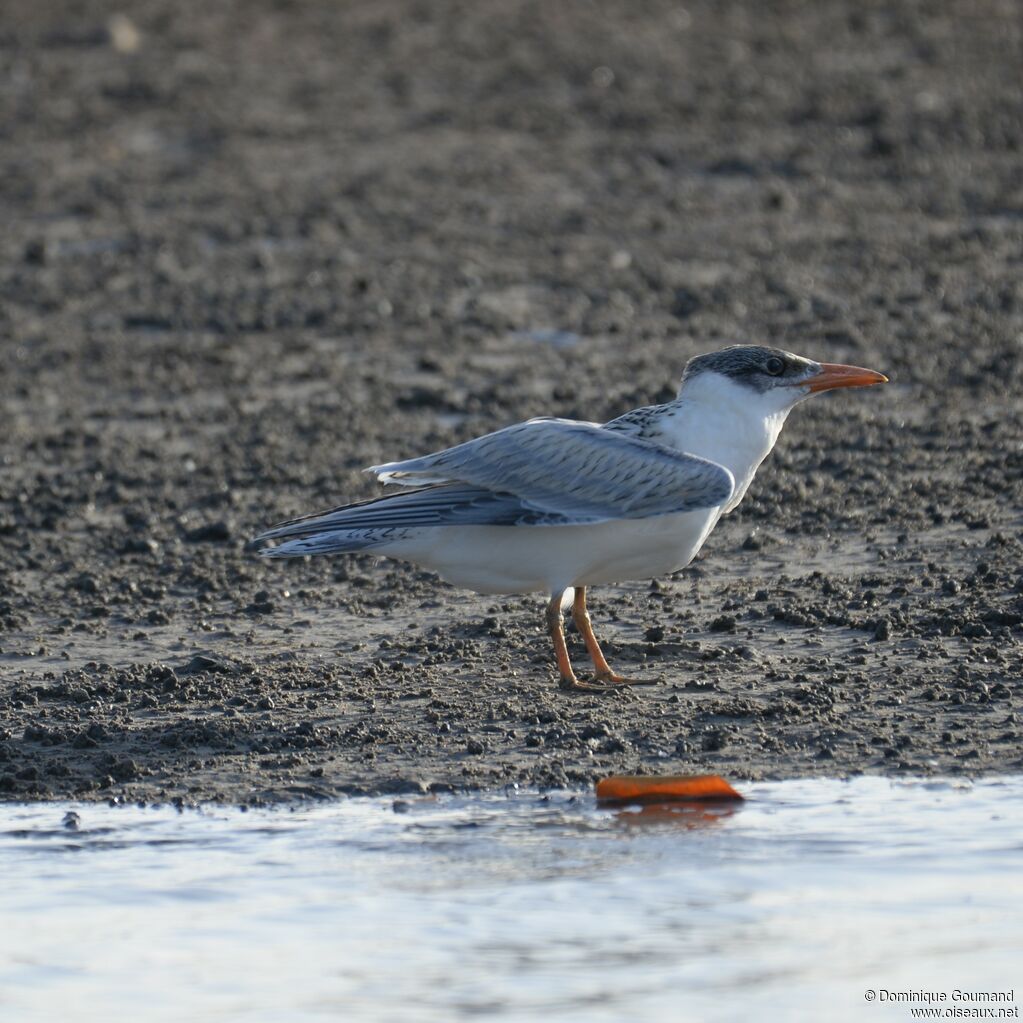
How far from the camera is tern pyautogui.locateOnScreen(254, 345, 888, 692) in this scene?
300 inches

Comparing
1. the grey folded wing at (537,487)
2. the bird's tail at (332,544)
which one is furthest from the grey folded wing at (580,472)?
the bird's tail at (332,544)

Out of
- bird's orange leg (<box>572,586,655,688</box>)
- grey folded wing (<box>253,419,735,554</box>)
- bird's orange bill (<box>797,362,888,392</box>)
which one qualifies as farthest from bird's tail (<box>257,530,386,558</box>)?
bird's orange bill (<box>797,362,888,392</box>)

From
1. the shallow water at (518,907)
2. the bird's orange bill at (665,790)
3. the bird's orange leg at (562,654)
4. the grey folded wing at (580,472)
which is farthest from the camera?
the bird's orange leg at (562,654)

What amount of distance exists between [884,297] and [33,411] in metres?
5.41

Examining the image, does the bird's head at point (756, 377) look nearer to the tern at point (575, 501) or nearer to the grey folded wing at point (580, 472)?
the tern at point (575, 501)

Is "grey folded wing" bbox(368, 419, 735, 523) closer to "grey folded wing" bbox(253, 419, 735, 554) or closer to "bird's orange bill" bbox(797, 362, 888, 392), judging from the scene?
"grey folded wing" bbox(253, 419, 735, 554)

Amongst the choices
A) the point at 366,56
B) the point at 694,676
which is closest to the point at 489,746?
the point at 694,676

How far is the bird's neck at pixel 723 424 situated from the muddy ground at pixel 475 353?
2.64 ft

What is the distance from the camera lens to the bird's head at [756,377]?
8.07 meters

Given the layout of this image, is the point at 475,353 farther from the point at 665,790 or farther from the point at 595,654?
the point at 665,790

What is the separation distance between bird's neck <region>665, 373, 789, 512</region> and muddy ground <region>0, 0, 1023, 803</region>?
81cm

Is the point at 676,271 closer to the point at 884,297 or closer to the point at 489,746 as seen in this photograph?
the point at 884,297

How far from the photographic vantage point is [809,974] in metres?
5.96

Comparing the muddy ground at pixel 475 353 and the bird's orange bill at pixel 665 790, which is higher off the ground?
the muddy ground at pixel 475 353
